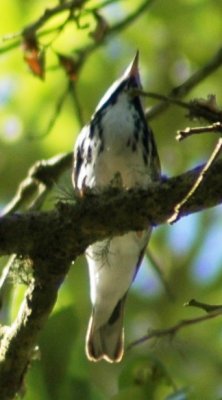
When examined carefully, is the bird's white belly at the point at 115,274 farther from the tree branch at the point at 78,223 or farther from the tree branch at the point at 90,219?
the tree branch at the point at 90,219

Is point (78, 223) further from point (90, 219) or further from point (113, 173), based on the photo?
point (113, 173)

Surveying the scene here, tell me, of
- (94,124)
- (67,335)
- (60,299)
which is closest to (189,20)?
(94,124)

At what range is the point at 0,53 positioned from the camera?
4.13 metres

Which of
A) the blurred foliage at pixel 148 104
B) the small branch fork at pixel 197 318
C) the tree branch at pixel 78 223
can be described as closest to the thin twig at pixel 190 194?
the tree branch at pixel 78 223

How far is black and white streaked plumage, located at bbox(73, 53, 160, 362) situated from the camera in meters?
4.60

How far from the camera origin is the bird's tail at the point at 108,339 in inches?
180

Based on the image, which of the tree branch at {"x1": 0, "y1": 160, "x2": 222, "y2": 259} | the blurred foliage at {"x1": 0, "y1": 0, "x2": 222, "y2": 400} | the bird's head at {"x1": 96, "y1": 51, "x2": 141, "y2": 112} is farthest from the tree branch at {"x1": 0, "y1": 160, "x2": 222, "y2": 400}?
the bird's head at {"x1": 96, "y1": 51, "x2": 141, "y2": 112}

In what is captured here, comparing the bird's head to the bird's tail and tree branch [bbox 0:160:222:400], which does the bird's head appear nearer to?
the bird's tail

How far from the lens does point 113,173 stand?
14.9ft

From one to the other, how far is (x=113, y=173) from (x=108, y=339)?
2.26ft

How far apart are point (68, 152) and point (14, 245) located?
1.77 metres

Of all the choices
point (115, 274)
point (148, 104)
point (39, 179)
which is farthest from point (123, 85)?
point (39, 179)

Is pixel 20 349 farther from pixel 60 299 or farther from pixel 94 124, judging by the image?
pixel 94 124

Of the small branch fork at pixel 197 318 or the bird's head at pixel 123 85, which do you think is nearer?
the small branch fork at pixel 197 318
